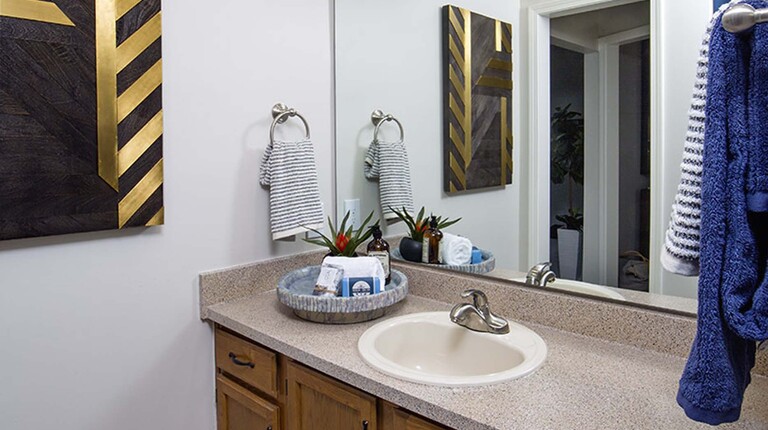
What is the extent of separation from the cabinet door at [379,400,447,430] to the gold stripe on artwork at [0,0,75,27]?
1172 millimetres

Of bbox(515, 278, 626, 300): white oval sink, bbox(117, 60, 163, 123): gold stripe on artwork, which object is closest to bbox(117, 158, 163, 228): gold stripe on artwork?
bbox(117, 60, 163, 123): gold stripe on artwork

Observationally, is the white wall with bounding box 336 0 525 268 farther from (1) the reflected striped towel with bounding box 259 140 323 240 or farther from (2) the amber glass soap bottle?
(1) the reflected striped towel with bounding box 259 140 323 240

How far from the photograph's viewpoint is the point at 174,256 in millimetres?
1516

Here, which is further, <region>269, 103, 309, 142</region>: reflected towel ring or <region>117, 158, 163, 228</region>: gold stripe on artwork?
<region>269, 103, 309, 142</region>: reflected towel ring

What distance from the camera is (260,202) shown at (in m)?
1.72

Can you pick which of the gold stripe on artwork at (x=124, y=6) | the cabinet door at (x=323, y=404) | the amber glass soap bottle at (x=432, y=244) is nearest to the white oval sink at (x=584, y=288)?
the amber glass soap bottle at (x=432, y=244)

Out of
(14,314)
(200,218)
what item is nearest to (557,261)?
(200,218)

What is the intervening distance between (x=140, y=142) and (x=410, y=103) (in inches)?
34.2

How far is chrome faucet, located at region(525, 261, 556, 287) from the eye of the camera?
144cm

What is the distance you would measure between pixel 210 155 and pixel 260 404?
743 millimetres

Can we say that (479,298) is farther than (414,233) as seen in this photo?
No

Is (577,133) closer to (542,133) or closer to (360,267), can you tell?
(542,133)

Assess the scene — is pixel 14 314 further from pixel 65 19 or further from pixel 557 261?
pixel 557 261

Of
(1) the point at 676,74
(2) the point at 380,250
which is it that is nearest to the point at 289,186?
(2) the point at 380,250
